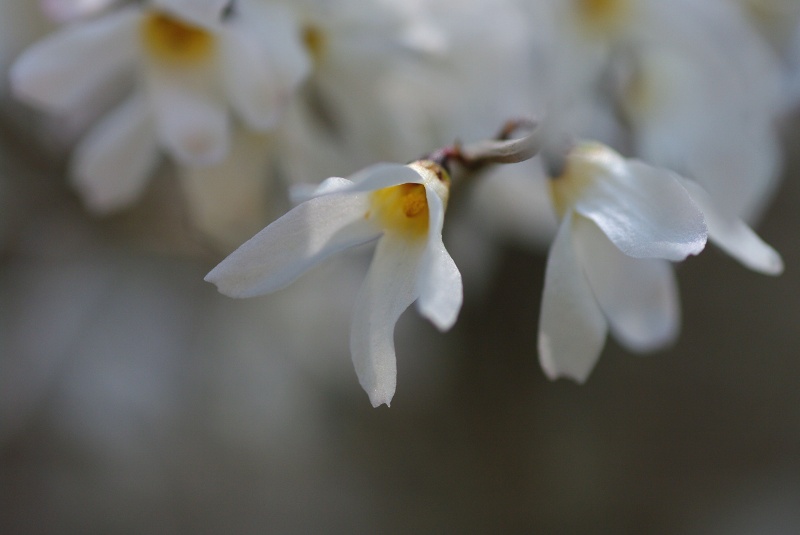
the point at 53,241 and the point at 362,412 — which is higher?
the point at 53,241

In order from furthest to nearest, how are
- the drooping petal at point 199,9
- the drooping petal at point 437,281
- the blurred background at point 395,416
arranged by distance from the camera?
the blurred background at point 395,416
the drooping petal at point 199,9
the drooping petal at point 437,281

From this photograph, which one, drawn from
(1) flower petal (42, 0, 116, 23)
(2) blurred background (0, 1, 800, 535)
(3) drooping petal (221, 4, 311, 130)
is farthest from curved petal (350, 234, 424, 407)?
(2) blurred background (0, 1, 800, 535)

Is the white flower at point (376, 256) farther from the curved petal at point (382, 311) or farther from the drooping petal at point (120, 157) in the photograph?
the drooping petal at point (120, 157)

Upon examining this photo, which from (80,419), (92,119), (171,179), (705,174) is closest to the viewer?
(705,174)

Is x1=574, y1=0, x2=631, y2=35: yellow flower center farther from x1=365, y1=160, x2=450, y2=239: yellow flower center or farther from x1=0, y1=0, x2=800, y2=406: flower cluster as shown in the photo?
x1=365, y1=160, x2=450, y2=239: yellow flower center

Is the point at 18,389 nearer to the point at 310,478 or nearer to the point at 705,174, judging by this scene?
the point at 310,478

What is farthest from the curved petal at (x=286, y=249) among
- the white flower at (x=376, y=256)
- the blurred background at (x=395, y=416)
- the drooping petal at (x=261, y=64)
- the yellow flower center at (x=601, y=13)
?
the blurred background at (x=395, y=416)

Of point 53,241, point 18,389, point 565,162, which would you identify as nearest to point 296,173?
point 565,162
